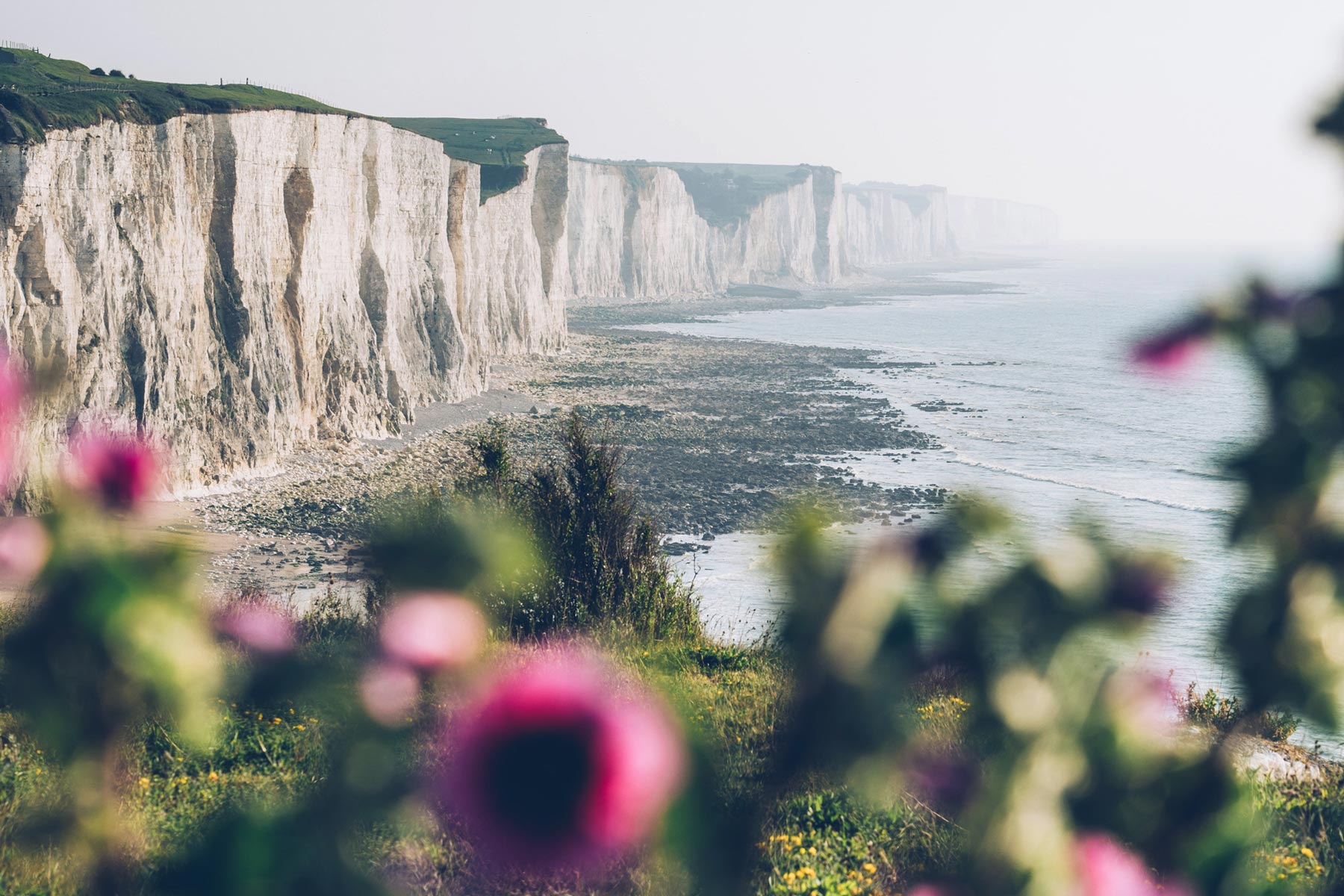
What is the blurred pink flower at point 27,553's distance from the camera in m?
1.14

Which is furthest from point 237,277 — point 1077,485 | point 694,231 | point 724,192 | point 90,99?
point 724,192

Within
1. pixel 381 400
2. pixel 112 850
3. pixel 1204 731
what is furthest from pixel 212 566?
pixel 112 850

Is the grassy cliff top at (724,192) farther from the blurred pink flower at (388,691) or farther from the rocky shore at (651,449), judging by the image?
the blurred pink flower at (388,691)

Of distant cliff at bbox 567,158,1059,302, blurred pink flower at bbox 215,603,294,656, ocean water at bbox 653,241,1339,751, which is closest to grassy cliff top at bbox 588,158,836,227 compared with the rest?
distant cliff at bbox 567,158,1059,302

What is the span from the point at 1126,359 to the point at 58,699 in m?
1.24

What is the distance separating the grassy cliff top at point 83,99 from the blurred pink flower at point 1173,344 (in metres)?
27.2

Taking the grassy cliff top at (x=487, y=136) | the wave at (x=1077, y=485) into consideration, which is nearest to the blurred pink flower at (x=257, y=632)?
the wave at (x=1077, y=485)

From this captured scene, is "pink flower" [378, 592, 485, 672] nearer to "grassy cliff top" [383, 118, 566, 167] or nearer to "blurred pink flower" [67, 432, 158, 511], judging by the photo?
"blurred pink flower" [67, 432, 158, 511]

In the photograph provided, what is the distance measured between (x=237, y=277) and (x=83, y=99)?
654cm

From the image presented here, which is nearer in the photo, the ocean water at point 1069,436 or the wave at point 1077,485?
the ocean water at point 1069,436

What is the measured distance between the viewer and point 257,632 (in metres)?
1.29

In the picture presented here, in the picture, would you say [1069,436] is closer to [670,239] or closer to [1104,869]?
[1104,869]

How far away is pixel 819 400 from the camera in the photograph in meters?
58.8

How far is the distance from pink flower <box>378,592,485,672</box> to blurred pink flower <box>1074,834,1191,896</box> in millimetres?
758
